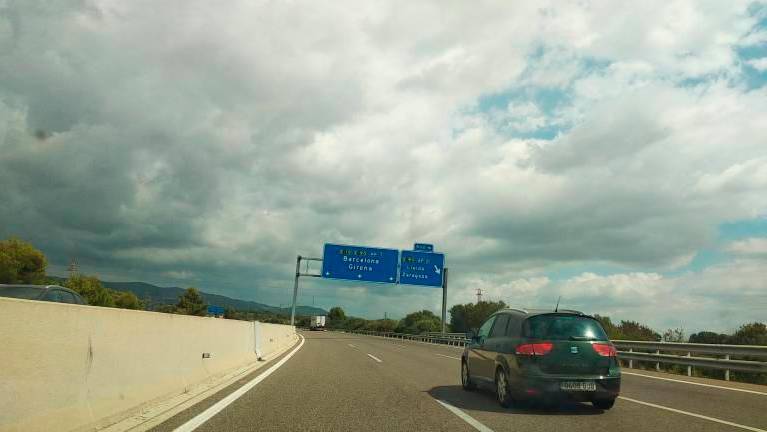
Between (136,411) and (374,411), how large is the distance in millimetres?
2965

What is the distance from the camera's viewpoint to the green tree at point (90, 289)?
7100 centimetres

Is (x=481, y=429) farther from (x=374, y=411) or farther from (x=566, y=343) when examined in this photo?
(x=566, y=343)

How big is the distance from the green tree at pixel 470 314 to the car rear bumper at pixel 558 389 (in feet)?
248

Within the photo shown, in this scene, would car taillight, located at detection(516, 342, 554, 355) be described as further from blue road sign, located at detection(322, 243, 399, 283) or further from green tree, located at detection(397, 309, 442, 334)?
green tree, located at detection(397, 309, 442, 334)

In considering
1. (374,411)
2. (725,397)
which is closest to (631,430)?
(374,411)

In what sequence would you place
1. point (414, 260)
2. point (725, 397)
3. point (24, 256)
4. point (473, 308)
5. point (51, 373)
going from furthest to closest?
1. point (473, 308)
2. point (24, 256)
3. point (414, 260)
4. point (725, 397)
5. point (51, 373)

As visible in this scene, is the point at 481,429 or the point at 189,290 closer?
the point at 481,429

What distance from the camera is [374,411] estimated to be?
25.4ft

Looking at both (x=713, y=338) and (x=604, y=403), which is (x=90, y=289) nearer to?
(x=713, y=338)

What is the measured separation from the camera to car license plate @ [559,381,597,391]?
793 cm

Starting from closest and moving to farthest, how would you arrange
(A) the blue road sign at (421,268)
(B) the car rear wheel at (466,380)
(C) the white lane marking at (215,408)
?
(C) the white lane marking at (215,408), (B) the car rear wheel at (466,380), (A) the blue road sign at (421,268)

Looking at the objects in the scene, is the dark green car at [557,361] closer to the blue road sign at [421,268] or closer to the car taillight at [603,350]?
the car taillight at [603,350]

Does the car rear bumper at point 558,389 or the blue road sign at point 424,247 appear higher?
the blue road sign at point 424,247


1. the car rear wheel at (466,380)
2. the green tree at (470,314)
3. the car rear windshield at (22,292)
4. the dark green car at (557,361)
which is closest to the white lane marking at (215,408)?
the car rear wheel at (466,380)
